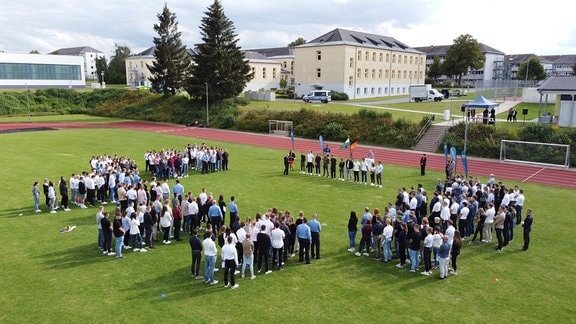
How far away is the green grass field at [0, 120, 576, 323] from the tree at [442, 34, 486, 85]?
3066 inches

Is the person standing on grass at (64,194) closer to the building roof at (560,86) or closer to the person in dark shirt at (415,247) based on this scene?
the person in dark shirt at (415,247)

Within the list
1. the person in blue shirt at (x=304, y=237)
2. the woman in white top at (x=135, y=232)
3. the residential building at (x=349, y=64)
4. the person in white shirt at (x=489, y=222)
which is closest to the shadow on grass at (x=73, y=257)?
the woman in white top at (x=135, y=232)

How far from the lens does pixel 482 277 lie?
11977mm

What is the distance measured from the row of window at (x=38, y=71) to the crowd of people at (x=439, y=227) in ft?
288

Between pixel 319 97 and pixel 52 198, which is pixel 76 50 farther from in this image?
pixel 52 198

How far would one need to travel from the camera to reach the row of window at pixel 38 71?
8050 centimetres

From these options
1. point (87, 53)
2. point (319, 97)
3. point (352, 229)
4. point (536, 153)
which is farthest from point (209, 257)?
point (87, 53)

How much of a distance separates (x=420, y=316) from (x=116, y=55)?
397 ft

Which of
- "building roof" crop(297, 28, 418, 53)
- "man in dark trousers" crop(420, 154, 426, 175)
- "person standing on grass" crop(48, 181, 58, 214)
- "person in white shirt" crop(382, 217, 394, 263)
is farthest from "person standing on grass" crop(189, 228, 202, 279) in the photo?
"building roof" crop(297, 28, 418, 53)

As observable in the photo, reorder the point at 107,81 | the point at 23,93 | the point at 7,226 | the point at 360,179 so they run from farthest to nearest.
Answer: the point at 107,81, the point at 23,93, the point at 360,179, the point at 7,226

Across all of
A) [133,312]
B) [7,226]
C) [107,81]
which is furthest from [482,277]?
[107,81]

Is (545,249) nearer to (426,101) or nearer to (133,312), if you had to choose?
(133,312)

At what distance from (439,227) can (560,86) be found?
2790 centimetres

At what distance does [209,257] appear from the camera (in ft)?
36.7
